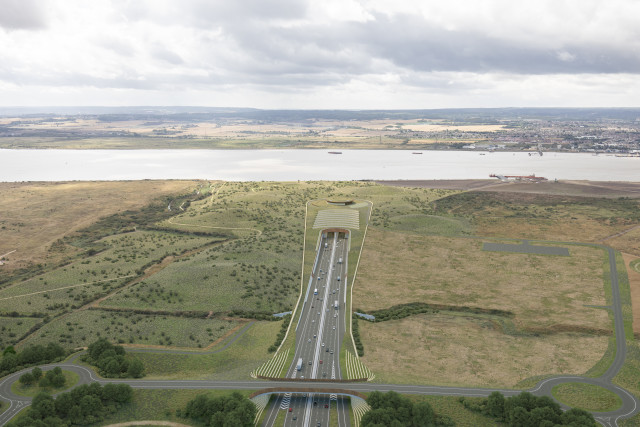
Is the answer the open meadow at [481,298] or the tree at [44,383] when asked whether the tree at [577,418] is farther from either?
the tree at [44,383]

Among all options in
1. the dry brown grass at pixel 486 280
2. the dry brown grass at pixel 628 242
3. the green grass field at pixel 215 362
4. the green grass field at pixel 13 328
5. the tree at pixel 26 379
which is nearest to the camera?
the tree at pixel 26 379

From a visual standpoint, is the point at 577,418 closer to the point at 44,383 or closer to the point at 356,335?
the point at 356,335

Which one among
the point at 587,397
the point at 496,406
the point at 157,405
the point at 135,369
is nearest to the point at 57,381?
the point at 135,369

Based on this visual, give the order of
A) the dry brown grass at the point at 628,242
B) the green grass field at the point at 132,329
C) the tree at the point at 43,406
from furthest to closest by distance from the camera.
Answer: the dry brown grass at the point at 628,242 < the green grass field at the point at 132,329 < the tree at the point at 43,406

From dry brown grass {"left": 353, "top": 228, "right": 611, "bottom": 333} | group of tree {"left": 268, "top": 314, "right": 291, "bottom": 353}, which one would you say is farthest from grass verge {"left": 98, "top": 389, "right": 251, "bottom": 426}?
dry brown grass {"left": 353, "top": 228, "right": 611, "bottom": 333}

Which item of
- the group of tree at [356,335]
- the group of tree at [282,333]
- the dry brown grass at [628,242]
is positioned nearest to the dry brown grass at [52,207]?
the group of tree at [282,333]

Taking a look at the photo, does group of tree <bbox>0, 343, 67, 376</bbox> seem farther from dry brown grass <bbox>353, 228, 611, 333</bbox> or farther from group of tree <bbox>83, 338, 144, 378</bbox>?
dry brown grass <bbox>353, 228, 611, 333</bbox>
